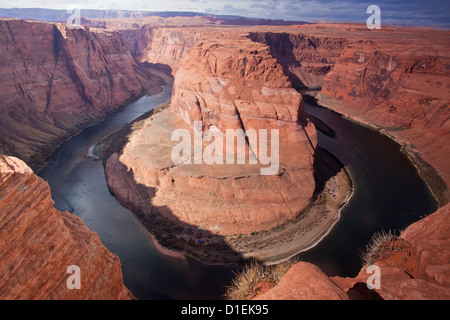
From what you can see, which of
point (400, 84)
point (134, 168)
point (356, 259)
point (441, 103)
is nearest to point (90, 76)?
point (134, 168)

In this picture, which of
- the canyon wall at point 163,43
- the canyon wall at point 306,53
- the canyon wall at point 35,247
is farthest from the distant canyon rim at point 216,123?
the canyon wall at point 163,43

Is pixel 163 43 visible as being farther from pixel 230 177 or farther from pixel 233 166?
pixel 230 177

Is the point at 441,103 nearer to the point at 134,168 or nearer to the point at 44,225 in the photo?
the point at 134,168

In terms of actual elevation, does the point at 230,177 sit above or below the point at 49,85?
below

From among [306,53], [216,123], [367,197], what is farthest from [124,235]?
[306,53]

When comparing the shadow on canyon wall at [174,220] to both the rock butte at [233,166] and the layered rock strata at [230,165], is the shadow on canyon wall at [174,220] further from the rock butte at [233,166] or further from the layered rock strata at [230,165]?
the rock butte at [233,166]

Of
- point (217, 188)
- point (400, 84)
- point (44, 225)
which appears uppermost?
point (400, 84)
